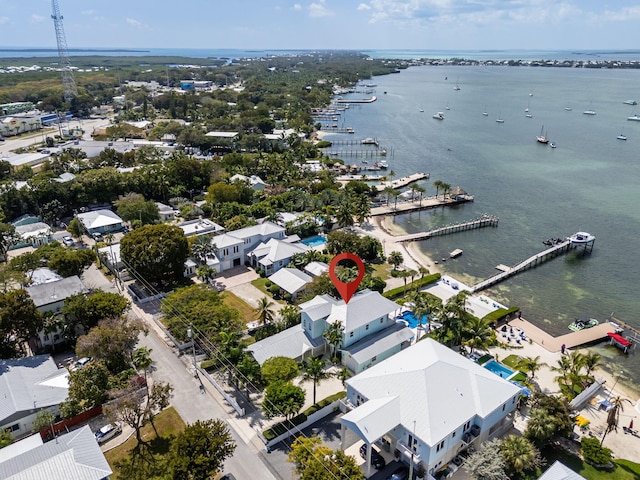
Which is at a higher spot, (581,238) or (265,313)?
(265,313)

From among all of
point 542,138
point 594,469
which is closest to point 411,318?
point 594,469

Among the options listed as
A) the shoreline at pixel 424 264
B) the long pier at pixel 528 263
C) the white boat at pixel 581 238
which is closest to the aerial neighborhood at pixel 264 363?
the shoreline at pixel 424 264

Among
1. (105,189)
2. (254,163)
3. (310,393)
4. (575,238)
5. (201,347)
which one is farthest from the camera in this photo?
(254,163)

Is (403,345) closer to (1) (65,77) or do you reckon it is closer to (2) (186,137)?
(2) (186,137)

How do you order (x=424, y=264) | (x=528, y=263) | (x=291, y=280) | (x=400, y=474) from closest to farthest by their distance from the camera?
(x=400, y=474) < (x=291, y=280) < (x=424, y=264) < (x=528, y=263)

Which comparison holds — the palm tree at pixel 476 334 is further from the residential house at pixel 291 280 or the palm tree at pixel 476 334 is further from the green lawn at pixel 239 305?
the green lawn at pixel 239 305

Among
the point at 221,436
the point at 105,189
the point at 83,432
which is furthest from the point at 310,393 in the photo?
the point at 105,189

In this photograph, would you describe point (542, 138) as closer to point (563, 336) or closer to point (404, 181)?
point (404, 181)
